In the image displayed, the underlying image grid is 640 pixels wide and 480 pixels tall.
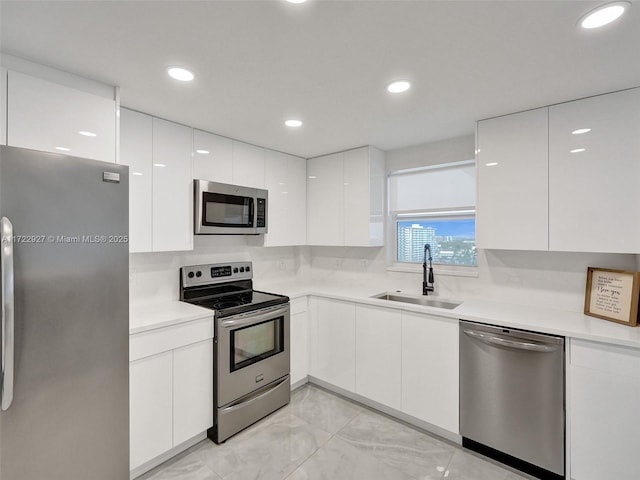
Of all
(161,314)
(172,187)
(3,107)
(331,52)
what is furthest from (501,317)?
(3,107)

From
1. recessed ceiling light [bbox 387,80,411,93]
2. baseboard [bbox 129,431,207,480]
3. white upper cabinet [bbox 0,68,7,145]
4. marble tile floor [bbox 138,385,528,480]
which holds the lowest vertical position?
marble tile floor [bbox 138,385,528,480]

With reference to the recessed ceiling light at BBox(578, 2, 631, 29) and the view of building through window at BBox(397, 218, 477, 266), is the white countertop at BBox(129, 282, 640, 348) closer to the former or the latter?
the view of building through window at BBox(397, 218, 477, 266)

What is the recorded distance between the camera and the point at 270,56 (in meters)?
1.51

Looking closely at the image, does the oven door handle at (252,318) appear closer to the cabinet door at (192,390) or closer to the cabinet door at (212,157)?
the cabinet door at (192,390)

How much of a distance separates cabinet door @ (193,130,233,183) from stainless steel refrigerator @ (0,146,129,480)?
97 cm

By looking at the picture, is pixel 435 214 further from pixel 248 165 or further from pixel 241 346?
pixel 241 346

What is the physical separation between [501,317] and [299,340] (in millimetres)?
1727

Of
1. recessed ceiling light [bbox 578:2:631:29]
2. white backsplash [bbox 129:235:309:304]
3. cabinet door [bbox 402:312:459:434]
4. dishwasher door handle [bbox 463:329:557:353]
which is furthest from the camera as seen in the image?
white backsplash [bbox 129:235:309:304]

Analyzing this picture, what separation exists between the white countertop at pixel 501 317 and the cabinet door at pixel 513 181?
1.56ft

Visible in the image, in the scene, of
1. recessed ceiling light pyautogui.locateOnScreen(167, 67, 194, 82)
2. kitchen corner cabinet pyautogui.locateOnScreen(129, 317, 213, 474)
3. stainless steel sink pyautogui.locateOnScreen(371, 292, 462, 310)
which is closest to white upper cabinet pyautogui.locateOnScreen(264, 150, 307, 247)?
stainless steel sink pyautogui.locateOnScreen(371, 292, 462, 310)

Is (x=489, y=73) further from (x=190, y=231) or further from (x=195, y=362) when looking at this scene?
(x=195, y=362)

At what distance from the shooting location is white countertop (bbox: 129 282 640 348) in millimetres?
1752

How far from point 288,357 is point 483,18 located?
8.64ft

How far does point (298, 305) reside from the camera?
2.95 meters
